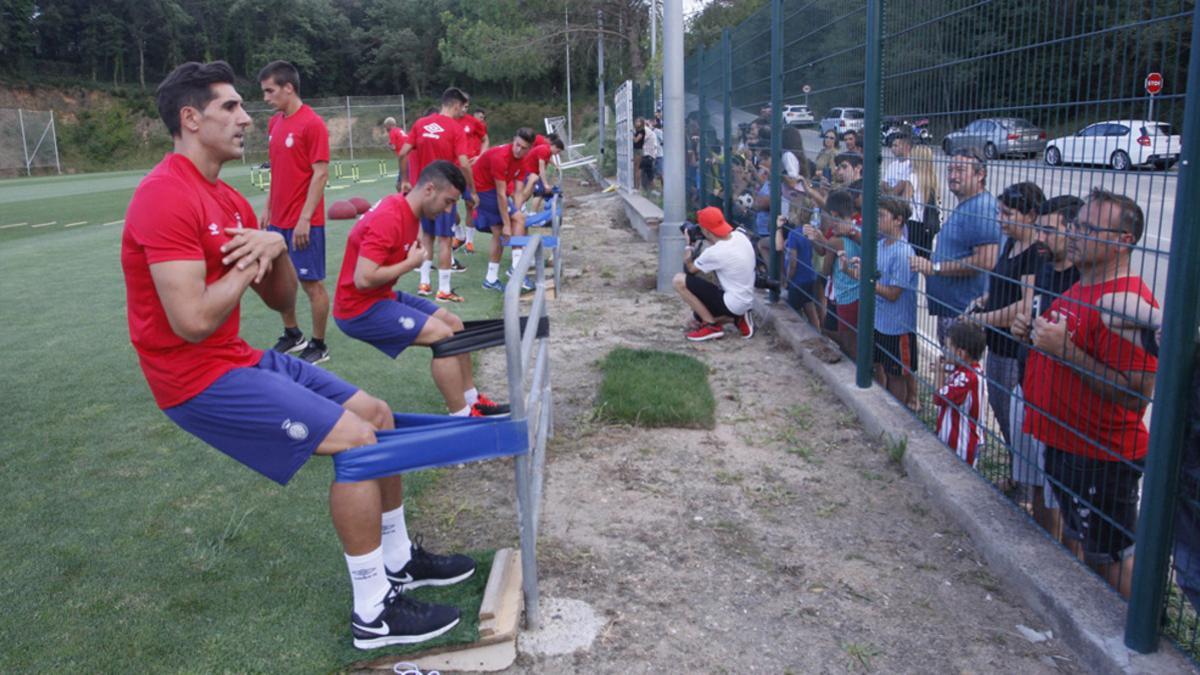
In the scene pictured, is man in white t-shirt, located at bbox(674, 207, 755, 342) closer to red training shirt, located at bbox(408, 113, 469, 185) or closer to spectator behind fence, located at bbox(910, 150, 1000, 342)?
spectator behind fence, located at bbox(910, 150, 1000, 342)

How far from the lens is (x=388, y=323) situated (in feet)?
15.3

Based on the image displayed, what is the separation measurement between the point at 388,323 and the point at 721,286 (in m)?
3.48

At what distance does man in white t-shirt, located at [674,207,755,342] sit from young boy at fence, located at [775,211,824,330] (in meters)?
0.30

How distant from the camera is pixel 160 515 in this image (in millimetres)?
3945

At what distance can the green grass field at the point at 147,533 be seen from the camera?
295 cm

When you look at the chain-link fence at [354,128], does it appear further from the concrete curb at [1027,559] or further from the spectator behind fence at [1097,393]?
the spectator behind fence at [1097,393]

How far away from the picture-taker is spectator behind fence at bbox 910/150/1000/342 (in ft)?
12.3

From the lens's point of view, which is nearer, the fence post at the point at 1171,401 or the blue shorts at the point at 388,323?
the fence post at the point at 1171,401

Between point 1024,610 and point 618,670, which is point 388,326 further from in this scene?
point 1024,610

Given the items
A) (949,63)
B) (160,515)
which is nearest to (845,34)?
(949,63)

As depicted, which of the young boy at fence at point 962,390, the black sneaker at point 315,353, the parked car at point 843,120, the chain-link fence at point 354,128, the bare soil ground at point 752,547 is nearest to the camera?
the bare soil ground at point 752,547

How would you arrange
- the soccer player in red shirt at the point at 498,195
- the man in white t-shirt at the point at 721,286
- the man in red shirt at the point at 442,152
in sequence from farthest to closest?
the soccer player in red shirt at the point at 498,195
the man in red shirt at the point at 442,152
the man in white t-shirt at the point at 721,286

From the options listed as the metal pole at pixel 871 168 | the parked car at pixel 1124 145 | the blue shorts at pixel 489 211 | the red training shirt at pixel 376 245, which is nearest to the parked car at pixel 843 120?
the metal pole at pixel 871 168

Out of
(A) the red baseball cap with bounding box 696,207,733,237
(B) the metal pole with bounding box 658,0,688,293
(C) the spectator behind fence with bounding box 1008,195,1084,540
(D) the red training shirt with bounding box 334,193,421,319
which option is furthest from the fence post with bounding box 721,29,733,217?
(C) the spectator behind fence with bounding box 1008,195,1084,540
